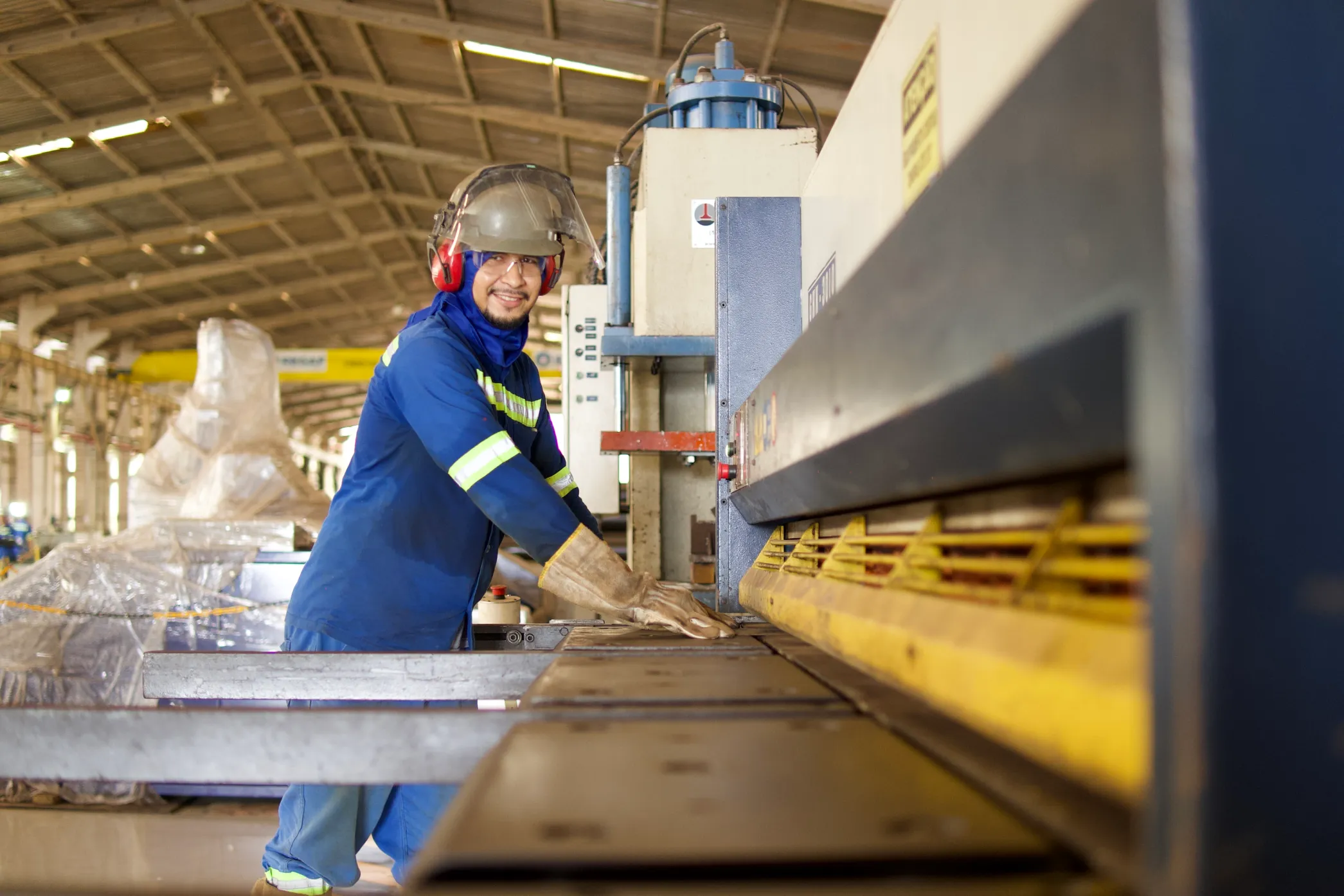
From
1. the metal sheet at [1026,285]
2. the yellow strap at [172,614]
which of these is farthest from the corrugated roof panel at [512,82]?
the metal sheet at [1026,285]

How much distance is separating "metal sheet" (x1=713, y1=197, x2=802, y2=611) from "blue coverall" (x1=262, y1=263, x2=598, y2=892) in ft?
1.58

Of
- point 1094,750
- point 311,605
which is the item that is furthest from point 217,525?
point 1094,750

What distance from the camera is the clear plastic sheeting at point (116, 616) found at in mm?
4094

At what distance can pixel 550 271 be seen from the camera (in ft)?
7.68

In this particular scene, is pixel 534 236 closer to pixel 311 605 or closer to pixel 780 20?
pixel 311 605

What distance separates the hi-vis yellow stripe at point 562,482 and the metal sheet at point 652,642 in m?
0.54

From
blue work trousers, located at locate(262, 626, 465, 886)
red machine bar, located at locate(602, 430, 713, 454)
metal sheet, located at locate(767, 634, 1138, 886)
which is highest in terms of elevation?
red machine bar, located at locate(602, 430, 713, 454)

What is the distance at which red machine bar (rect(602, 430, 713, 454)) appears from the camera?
3.41m

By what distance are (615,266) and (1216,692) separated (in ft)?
10.6

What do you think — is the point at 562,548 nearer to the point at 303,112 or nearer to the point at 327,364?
the point at 303,112

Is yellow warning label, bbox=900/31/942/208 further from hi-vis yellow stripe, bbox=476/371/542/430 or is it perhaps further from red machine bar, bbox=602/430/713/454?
red machine bar, bbox=602/430/713/454

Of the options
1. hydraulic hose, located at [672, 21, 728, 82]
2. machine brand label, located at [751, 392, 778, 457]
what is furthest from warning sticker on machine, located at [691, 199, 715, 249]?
machine brand label, located at [751, 392, 778, 457]

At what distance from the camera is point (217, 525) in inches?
167

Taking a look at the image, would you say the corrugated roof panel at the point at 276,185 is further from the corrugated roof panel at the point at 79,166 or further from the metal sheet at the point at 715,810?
the metal sheet at the point at 715,810
